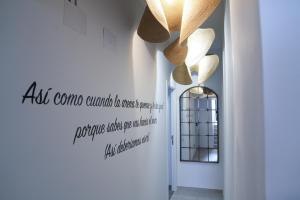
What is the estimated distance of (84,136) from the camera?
1.50 m

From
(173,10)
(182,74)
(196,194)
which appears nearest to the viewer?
(173,10)

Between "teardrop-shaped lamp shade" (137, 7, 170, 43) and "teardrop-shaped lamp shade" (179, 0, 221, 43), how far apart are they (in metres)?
0.41

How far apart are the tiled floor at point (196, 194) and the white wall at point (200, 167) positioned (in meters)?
0.17

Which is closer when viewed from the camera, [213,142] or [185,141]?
[213,142]

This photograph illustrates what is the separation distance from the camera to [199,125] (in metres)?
5.59

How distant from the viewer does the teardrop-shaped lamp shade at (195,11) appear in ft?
4.41

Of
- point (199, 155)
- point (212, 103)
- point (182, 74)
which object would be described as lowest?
point (199, 155)

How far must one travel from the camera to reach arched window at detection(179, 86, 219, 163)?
18.0ft

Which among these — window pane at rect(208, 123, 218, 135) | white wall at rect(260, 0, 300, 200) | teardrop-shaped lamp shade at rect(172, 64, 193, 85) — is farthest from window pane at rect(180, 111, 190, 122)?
white wall at rect(260, 0, 300, 200)

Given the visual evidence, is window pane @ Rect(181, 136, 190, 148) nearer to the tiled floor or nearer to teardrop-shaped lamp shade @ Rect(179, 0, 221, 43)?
the tiled floor

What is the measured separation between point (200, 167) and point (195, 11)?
4.74 metres

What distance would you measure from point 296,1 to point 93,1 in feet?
4.46

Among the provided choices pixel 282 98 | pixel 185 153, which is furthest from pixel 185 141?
pixel 282 98

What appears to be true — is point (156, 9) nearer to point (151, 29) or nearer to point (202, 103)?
point (151, 29)
